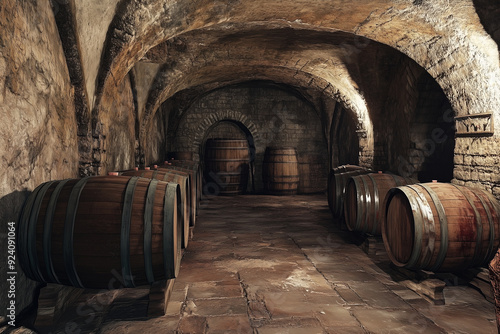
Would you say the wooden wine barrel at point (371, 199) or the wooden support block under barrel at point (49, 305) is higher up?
the wooden wine barrel at point (371, 199)

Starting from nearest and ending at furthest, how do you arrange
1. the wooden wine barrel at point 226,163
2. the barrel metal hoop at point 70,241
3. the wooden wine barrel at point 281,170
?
the barrel metal hoop at point 70,241 < the wooden wine barrel at point 226,163 < the wooden wine barrel at point 281,170

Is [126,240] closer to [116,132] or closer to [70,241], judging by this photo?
[70,241]

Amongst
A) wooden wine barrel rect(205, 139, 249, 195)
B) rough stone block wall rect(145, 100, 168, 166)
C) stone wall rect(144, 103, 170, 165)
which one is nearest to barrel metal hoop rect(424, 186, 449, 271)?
stone wall rect(144, 103, 170, 165)

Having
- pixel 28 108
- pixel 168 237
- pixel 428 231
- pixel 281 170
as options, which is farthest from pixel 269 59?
pixel 168 237

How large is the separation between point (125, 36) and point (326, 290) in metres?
3.02

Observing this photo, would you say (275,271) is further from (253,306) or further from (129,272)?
(129,272)

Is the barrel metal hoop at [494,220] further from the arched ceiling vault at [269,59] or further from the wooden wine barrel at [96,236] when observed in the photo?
the arched ceiling vault at [269,59]

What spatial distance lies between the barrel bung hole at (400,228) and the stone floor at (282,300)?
11.7 inches

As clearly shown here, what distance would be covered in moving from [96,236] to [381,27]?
3.68m

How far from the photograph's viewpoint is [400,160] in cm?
582

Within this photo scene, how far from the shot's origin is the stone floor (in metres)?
2.37

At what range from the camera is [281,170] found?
9211mm

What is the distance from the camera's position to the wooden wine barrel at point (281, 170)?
30.1 feet

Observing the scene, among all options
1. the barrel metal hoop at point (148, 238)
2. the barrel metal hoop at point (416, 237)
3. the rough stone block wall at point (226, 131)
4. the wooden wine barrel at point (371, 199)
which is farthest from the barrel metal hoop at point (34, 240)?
the rough stone block wall at point (226, 131)
